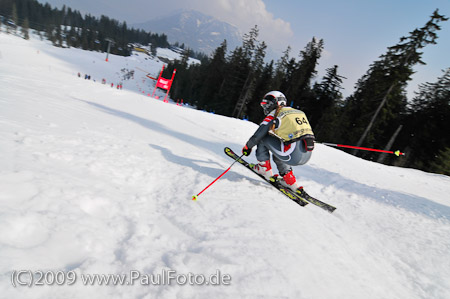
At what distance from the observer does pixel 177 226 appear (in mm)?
3002

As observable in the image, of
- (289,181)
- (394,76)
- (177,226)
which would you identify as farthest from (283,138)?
(394,76)

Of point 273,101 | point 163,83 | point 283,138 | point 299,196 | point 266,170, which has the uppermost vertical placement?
point 273,101

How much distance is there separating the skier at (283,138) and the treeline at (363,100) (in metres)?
16.8

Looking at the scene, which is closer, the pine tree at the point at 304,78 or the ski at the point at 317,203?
the ski at the point at 317,203

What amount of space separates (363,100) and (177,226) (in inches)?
1433

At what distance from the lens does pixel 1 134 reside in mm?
3533

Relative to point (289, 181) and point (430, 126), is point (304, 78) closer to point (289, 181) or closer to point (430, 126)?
point (430, 126)

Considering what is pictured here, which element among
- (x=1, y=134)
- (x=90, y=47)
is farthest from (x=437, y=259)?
(x=90, y=47)

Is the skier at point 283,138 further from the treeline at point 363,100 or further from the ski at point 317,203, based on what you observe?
the treeline at point 363,100

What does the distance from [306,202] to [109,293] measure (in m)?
4.06

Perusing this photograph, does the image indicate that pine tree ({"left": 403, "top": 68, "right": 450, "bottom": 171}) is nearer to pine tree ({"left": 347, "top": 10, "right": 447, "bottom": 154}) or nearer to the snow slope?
pine tree ({"left": 347, "top": 10, "right": 447, "bottom": 154})

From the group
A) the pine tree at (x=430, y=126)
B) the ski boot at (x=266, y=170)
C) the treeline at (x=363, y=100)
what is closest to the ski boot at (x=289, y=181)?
the ski boot at (x=266, y=170)

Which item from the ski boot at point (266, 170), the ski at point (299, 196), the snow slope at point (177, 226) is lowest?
the snow slope at point (177, 226)

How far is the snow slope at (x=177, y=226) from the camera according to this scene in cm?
210
